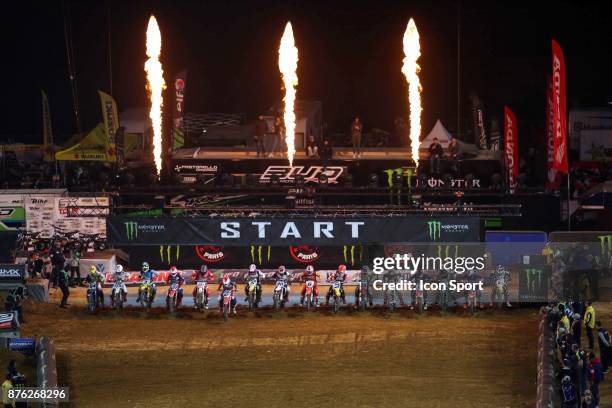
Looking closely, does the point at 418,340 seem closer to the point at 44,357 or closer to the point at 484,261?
the point at 484,261

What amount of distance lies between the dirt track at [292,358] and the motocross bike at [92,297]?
11.3 inches

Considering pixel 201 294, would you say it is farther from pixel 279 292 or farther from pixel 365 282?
pixel 365 282

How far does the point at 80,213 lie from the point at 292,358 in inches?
479

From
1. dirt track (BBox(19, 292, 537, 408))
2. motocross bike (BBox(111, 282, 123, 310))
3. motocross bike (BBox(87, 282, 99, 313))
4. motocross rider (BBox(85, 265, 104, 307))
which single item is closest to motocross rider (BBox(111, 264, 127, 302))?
motocross bike (BBox(111, 282, 123, 310))

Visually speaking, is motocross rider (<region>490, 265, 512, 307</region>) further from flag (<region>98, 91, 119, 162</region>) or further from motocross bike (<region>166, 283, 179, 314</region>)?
flag (<region>98, 91, 119, 162</region>)

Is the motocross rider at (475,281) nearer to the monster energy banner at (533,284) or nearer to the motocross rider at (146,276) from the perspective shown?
the monster energy banner at (533,284)

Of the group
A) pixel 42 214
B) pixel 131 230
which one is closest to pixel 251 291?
pixel 131 230

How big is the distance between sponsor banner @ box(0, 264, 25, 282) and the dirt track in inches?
39.7

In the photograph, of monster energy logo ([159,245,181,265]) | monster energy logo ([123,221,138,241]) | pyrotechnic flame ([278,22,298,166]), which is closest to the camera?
monster energy logo ([123,221,138,241])

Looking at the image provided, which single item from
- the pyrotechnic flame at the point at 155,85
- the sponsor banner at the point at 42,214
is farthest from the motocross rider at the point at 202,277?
the pyrotechnic flame at the point at 155,85

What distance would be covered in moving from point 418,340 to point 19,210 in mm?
15289

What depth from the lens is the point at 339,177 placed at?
36.5m

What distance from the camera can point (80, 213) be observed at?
34.3 metres

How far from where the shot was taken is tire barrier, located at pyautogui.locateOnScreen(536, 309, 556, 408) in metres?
20.0
